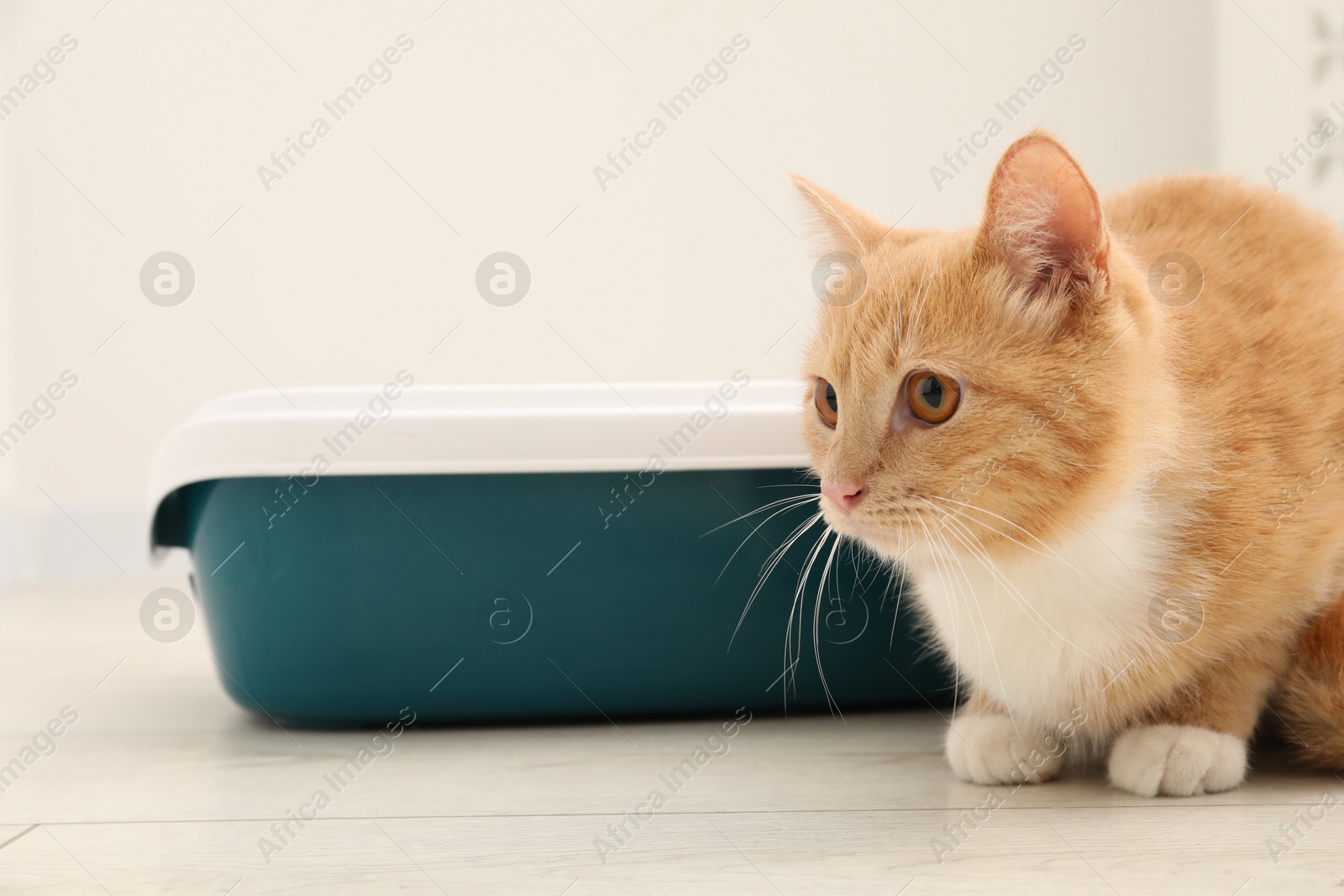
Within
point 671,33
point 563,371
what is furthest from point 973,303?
point 671,33

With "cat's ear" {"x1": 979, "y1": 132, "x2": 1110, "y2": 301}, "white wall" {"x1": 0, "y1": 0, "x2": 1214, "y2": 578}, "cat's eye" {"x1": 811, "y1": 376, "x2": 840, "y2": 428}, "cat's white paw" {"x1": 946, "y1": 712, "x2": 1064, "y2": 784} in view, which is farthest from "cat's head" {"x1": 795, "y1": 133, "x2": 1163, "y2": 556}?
"white wall" {"x1": 0, "y1": 0, "x2": 1214, "y2": 578}

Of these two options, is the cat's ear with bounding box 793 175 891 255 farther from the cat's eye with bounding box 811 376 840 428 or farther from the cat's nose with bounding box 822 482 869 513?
the cat's nose with bounding box 822 482 869 513

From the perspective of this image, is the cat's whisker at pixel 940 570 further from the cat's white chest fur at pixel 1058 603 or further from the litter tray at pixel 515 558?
the litter tray at pixel 515 558

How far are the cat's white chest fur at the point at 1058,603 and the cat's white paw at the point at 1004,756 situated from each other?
0.08 ft

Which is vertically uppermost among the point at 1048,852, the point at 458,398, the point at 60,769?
the point at 1048,852

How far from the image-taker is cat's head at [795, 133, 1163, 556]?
92cm

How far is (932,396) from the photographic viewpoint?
96cm

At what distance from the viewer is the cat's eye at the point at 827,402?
112 centimetres

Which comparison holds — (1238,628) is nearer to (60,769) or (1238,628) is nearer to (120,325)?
(60,769)

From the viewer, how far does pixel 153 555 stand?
58.3 inches

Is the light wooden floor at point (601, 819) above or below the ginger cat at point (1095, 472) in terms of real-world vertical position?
below

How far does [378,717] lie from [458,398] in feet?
1.41

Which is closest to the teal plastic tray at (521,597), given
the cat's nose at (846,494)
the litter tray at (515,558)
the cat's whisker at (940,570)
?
the litter tray at (515,558)

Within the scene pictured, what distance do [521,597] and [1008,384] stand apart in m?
0.69
